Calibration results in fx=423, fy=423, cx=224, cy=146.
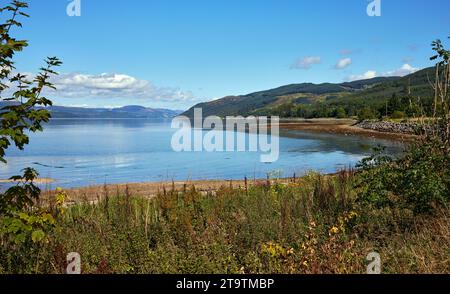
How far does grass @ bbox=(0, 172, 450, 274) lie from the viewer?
5.93 meters

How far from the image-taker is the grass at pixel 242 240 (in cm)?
593

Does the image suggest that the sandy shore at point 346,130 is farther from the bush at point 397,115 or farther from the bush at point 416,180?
the bush at point 416,180

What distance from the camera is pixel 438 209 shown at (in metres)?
7.62

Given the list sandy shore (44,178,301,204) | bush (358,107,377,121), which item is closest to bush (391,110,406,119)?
bush (358,107,377,121)

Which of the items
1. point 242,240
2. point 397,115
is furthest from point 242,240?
point 397,115

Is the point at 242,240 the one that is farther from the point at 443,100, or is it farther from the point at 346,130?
the point at 346,130

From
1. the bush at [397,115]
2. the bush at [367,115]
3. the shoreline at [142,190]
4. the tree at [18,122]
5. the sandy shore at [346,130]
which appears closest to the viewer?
the tree at [18,122]

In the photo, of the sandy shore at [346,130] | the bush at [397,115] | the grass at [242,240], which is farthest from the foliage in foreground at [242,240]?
the bush at [397,115]

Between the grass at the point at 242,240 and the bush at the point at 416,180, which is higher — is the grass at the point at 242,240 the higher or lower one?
the lower one

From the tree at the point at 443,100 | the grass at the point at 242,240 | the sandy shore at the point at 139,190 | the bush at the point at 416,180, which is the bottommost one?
the sandy shore at the point at 139,190

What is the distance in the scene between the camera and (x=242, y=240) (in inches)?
298

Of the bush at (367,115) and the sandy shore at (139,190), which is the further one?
the bush at (367,115)

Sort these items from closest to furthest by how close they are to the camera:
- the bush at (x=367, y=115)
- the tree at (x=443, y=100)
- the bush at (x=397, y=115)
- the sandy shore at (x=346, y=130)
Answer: the tree at (x=443, y=100) < the sandy shore at (x=346, y=130) < the bush at (x=397, y=115) < the bush at (x=367, y=115)

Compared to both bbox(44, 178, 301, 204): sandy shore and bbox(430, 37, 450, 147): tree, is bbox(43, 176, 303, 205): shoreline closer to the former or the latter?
bbox(44, 178, 301, 204): sandy shore
